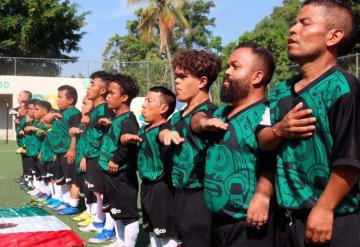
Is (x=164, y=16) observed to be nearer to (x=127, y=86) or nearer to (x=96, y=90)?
(x=96, y=90)

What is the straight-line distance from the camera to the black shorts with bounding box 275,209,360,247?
2.16m

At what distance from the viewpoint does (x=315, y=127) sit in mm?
2207

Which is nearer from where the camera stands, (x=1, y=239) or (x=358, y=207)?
(x=358, y=207)

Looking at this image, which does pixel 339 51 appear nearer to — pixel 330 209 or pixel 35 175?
pixel 330 209

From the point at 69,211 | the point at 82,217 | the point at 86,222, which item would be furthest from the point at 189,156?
the point at 69,211

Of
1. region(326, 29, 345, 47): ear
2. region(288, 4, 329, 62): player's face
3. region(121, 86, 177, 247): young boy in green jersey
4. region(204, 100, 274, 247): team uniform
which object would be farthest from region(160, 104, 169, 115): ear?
region(326, 29, 345, 47): ear

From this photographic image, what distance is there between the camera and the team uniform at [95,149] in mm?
5734

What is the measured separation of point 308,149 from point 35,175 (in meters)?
7.50

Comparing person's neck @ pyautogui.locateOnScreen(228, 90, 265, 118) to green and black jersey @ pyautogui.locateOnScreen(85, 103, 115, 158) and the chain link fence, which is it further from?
the chain link fence

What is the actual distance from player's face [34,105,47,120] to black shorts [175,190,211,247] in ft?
18.8

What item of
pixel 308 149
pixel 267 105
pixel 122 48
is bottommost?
pixel 308 149

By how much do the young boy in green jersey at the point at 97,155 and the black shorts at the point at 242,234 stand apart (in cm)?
301

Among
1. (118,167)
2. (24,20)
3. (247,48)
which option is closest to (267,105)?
(247,48)

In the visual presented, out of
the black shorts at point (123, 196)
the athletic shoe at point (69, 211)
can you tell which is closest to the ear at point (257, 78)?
the black shorts at point (123, 196)
